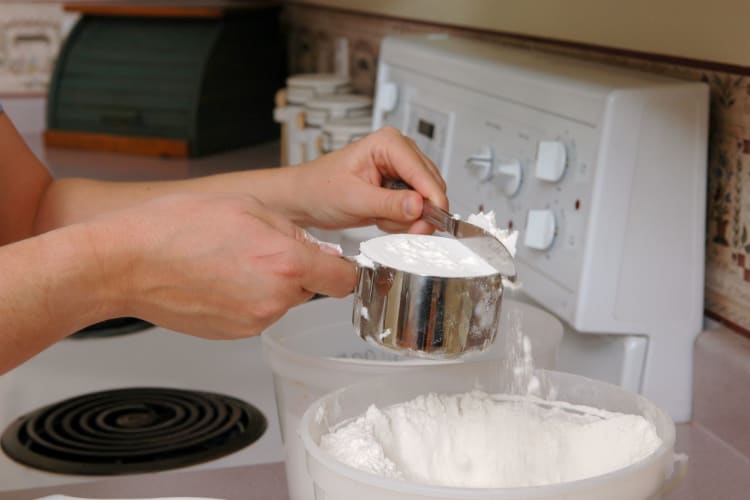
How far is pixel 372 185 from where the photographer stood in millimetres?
952

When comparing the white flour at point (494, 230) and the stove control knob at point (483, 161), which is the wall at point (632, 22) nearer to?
the stove control knob at point (483, 161)

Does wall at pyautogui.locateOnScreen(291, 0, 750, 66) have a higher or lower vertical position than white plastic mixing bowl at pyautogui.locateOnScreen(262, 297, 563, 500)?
higher

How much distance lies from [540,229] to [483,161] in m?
0.15

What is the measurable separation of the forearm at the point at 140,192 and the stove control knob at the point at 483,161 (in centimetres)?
21

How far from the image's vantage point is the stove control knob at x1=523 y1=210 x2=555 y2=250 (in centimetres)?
98

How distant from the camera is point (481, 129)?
1134 mm

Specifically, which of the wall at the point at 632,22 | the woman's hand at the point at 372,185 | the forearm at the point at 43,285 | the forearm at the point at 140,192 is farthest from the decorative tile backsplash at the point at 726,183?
the forearm at the point at 43,285

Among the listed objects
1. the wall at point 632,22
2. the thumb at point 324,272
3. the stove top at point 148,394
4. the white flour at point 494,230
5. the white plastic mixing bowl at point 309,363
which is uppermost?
the wall at point 632,22

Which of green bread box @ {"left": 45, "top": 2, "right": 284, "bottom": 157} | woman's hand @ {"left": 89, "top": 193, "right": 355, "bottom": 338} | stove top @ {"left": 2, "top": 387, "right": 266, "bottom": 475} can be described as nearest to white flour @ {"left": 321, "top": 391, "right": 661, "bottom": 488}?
woman's hand @ {"left": 89, "top": 193, "right": 355, "bottom": 338}

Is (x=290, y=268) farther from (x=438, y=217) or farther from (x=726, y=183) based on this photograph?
(x=726, y=183)

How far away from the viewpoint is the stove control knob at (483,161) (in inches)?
43.5

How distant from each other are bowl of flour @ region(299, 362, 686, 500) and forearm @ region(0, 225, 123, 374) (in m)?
0.19

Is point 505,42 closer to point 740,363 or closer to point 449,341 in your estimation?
point 740,363

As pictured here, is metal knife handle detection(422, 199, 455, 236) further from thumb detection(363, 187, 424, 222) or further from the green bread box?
the green bread box
